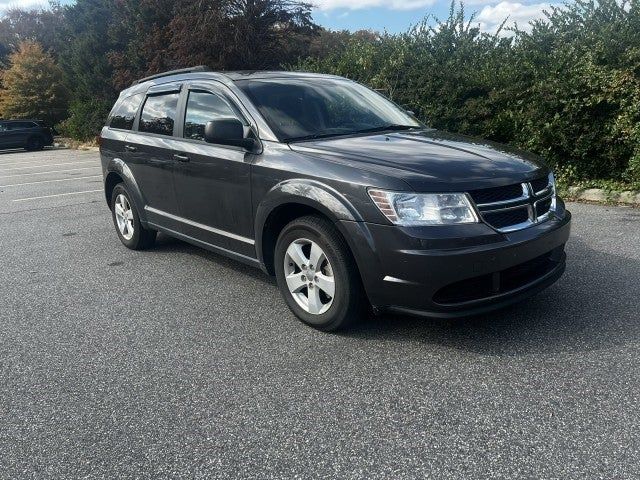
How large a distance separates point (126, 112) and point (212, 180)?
2.13m

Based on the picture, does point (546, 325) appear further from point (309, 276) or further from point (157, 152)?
point (157, 152)

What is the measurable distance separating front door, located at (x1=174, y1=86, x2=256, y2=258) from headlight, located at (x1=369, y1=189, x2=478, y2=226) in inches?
52.1

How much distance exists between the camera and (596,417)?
2748 mm

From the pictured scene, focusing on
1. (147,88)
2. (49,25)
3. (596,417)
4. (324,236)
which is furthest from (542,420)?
(49,25)

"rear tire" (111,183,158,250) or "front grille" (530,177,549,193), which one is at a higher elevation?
"front grille" (530,177,549,193)

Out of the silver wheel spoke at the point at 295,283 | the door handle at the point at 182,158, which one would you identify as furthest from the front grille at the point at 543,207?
the door handle at the point at 182,158

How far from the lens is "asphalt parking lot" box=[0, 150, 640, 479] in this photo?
2.54 meters

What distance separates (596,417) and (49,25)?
5774 centimetres

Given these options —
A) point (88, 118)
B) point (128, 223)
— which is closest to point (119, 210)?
point (128, 223)

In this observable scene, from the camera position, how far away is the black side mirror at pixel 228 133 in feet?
13.2

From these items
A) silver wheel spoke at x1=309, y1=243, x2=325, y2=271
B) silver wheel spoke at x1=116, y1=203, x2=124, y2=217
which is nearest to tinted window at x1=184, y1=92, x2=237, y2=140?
silver wheel spoke at x1=309, y1=243, x2=325, y2=271

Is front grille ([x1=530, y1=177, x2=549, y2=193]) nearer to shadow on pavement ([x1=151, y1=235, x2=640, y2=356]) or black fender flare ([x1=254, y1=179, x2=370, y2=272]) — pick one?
shadow on pavement ([x1=151, y1=235, x2=640, y2=356])

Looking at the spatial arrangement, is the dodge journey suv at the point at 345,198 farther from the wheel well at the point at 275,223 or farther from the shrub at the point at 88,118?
the shrub at the point at 88,118

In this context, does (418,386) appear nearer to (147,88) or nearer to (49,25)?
(147,88)
